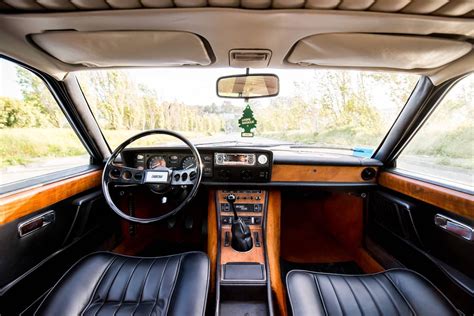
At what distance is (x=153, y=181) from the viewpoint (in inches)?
67.3

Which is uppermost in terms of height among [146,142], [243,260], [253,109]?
[253,109]

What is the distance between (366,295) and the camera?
4.14ft

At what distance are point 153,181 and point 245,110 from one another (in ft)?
3.09

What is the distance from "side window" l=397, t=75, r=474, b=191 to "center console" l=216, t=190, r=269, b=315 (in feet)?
3.86

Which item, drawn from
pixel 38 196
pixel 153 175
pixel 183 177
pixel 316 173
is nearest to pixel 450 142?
pixel 316 173

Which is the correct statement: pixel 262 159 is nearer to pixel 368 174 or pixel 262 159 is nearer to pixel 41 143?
pixel 368 174

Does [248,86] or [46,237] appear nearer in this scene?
[46,237]

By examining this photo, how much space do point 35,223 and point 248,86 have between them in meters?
1.60

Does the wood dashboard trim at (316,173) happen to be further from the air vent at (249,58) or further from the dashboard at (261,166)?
the air vent at (249,58)

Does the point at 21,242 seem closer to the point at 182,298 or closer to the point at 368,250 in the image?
the point at 182,298

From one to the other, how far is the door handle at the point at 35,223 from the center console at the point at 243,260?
43.1 inches

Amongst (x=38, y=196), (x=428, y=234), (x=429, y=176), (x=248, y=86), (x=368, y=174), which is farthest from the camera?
(x=368, y=174)

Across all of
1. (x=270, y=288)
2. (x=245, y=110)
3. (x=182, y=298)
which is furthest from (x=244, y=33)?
(x=270, y=288)

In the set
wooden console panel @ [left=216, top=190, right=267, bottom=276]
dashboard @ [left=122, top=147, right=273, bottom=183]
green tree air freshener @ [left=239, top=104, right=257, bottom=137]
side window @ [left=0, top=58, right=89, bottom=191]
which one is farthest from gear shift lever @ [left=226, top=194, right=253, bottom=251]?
side window @ [left=0, top=58, right=89, bottom=191]
